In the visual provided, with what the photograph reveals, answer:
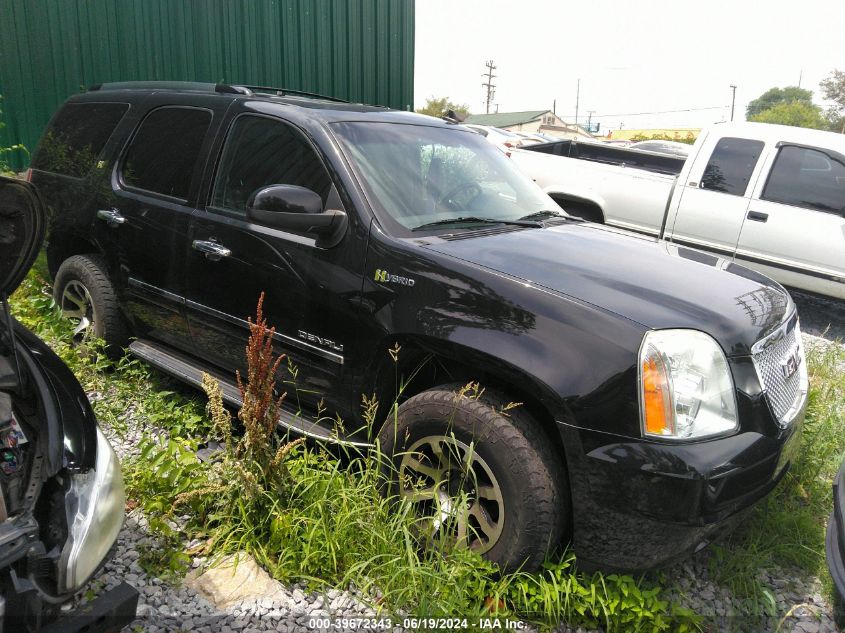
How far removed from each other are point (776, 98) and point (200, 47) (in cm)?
10779

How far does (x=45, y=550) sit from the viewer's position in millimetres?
1775

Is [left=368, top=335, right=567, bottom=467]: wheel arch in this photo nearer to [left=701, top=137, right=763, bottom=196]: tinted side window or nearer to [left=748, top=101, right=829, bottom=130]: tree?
[left=701, top=137, right=763, bottom=196]: tinted side window

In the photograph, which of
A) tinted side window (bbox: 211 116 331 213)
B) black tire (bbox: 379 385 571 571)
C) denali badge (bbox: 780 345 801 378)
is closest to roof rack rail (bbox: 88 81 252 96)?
tinted side window (bbox: 211 116 331 213)

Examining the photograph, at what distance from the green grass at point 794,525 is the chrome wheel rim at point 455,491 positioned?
3.72ft

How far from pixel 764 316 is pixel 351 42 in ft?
27.9

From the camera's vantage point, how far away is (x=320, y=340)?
302 cm

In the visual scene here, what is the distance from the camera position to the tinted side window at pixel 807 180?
6273mm

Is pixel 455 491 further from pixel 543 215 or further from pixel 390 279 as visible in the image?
pixel 543 215

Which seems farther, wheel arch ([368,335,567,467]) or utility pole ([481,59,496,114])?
utility pole ([481,59,496,114])

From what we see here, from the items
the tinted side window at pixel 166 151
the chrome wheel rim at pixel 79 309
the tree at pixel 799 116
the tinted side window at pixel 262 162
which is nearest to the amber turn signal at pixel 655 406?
the tinted side window at pixel 262 162

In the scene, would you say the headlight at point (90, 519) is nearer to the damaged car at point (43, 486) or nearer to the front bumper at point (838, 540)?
the damaged car at point (43, 486)

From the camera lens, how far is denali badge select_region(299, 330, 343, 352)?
2965mm

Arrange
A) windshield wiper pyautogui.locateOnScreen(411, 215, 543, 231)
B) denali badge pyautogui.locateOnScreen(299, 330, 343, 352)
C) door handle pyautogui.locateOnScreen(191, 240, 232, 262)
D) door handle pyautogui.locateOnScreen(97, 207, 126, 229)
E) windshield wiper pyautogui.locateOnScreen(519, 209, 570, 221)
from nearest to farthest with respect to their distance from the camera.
Answer: 1. denali badge pyautogui.locateOnScreen(299, 330, 343, 352)
2. windshield wiper pyautogui.locateOnScreen(411, 215, 543, 231)
3. door handle pyautogui.locateOnScreen(191, 240, 232, 262)
4. windshield wiper pyautogui.locateOnScreen(519, 209, 570, 221)
5. door handle pyautogui.locateOnScreen(97, 207, 126, 229)

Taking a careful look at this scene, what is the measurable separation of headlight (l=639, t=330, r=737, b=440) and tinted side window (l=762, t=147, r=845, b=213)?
16.4ft
